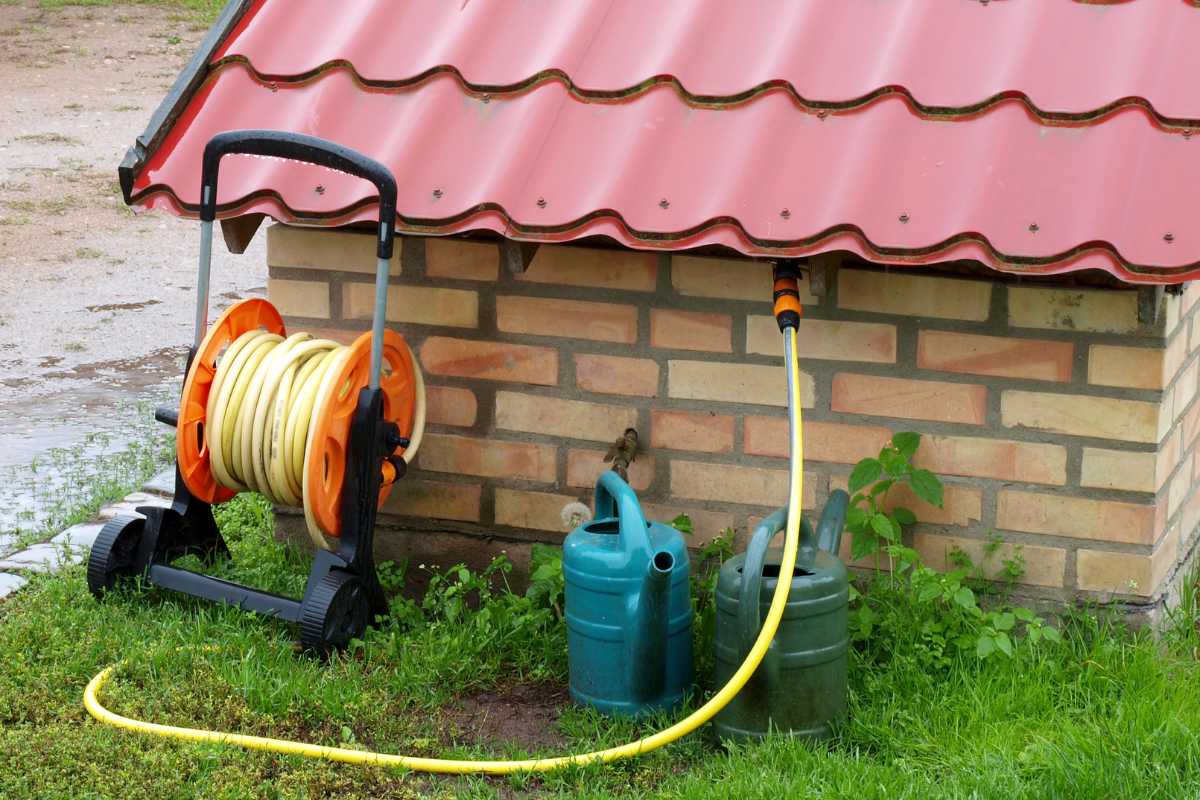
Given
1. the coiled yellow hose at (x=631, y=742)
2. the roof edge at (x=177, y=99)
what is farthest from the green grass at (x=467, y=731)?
the roof edge at (x=177, y=99)

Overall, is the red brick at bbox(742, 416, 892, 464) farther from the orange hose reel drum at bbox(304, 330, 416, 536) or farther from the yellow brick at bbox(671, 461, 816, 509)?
the orange hose reel drum at bbox(304, 330, 416, 536)

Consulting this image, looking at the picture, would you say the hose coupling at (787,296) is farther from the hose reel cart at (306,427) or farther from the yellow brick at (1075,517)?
the hose reel cart at (306,427)

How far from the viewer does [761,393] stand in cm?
461

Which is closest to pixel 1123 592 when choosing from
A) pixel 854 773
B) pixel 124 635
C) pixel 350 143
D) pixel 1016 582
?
pixel 1016 582

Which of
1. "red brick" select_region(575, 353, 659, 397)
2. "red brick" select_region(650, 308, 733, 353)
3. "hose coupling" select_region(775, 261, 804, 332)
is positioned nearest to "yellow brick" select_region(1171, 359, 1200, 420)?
"hose coupling" select_region(775, 261, 804, 332)

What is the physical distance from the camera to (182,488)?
4.92 meters

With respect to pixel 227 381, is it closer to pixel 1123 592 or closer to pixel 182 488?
pixel 182 488

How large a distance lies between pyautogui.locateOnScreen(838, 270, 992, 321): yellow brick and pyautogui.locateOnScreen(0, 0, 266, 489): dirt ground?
3.97m

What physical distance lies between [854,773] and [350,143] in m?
2.30

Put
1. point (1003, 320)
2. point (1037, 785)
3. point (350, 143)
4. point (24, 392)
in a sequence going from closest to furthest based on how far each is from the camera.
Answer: point (1037, 785) < point (1003, 320) < point (350, 143) < point (24, 392)

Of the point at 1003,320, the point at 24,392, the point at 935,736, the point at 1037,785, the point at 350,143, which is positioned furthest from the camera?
the point at 24,392

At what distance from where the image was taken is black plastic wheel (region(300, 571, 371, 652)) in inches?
176

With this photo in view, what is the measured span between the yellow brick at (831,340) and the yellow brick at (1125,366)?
55cm

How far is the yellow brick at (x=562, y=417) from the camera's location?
477 cm
